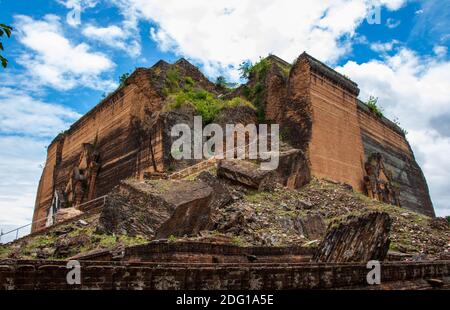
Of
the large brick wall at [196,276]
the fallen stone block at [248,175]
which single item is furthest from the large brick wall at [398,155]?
the large brick wall at [196,276]

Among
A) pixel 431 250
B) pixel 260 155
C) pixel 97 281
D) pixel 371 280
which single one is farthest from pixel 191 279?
pixel 260 155

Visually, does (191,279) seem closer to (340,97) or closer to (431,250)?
(431,250)

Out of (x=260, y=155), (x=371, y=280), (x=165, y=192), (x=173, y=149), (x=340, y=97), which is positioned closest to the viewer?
(x=371, y=280)

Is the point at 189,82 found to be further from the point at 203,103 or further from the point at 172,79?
the point at 203,103

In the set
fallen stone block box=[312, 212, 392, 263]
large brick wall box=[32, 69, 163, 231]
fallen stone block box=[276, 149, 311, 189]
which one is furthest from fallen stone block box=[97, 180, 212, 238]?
large brick wall box=[32, 69, 163, 231]

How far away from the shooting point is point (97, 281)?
3.36m

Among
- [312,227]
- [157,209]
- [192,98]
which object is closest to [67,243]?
[157,209]

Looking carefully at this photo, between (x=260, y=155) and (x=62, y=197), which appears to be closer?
(x=260, y=155)

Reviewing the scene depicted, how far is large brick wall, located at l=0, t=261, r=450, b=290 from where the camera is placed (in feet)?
10.5

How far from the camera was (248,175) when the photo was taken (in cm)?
1280

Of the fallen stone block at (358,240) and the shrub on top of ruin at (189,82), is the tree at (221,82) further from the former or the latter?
the fallen stone block at (358,240)

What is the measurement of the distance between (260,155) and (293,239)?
5145mm

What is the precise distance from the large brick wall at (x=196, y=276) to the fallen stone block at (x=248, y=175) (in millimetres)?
7612
